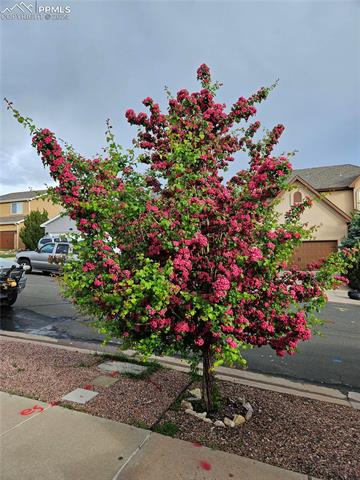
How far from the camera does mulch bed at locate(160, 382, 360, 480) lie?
2.97 metres

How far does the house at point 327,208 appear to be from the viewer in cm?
2198

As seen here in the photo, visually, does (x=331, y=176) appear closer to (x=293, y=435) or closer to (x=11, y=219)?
(x=293, y=435)

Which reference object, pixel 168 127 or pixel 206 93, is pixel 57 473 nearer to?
pixel 168 127

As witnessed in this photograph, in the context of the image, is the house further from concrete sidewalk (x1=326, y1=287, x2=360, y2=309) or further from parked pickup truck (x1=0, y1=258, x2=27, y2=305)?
parked pickup truck (x1=0, y1=258, x2=27, y2=305)

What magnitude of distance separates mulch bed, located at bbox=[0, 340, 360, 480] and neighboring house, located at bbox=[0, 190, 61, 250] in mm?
31236

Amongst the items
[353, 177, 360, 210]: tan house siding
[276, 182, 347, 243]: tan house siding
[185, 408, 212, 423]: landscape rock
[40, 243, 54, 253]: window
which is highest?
[353, 177, 360, 210]: tan house siding

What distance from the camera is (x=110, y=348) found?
21.6 ft

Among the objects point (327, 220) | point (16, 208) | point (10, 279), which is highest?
point (16, 208)

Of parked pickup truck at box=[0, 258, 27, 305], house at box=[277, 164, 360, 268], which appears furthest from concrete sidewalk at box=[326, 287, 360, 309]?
parked pickup truck at box=[0, 258, 27, 305]

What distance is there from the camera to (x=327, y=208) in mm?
22281

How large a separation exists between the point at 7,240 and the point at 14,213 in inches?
136

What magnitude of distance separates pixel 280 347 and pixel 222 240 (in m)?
1.25

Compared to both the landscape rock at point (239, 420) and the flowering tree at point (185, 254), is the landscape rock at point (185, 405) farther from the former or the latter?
the landscape rock at point (239, 420)

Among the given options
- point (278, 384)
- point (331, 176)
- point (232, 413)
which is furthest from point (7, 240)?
point (232, 413)
